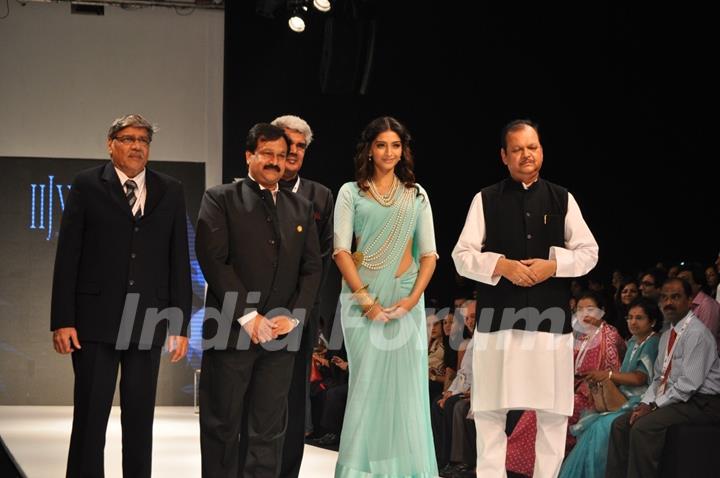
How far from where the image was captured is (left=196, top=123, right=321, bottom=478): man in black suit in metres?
3.78

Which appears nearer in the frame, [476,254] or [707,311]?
[476,254]

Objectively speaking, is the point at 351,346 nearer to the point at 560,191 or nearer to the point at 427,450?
the point at 427,450

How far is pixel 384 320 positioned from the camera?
412 cm

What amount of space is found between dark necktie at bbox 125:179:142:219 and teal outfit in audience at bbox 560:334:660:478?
2.46 metres

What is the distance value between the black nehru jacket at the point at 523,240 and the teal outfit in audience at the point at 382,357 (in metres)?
0.30

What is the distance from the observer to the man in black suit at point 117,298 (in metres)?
3.83

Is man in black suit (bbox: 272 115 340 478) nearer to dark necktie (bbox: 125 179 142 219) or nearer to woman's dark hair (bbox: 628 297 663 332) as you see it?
dark necktie (bbox: 125 179 142 219)

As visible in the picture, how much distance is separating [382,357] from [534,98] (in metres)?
4.49

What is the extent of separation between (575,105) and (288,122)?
4302mm

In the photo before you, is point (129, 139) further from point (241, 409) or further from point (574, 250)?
point (574, 250)

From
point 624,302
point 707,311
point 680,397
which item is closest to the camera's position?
point 680,397

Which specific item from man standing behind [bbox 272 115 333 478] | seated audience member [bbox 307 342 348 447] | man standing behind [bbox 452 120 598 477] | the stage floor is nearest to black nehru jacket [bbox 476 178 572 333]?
man standing behind [bbox 452 120 598 477]

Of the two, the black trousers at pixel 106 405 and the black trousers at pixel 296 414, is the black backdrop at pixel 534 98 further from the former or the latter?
the black trousers at pixel 106 405

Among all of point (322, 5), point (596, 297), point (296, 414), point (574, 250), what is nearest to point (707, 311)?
point (596, 297)
